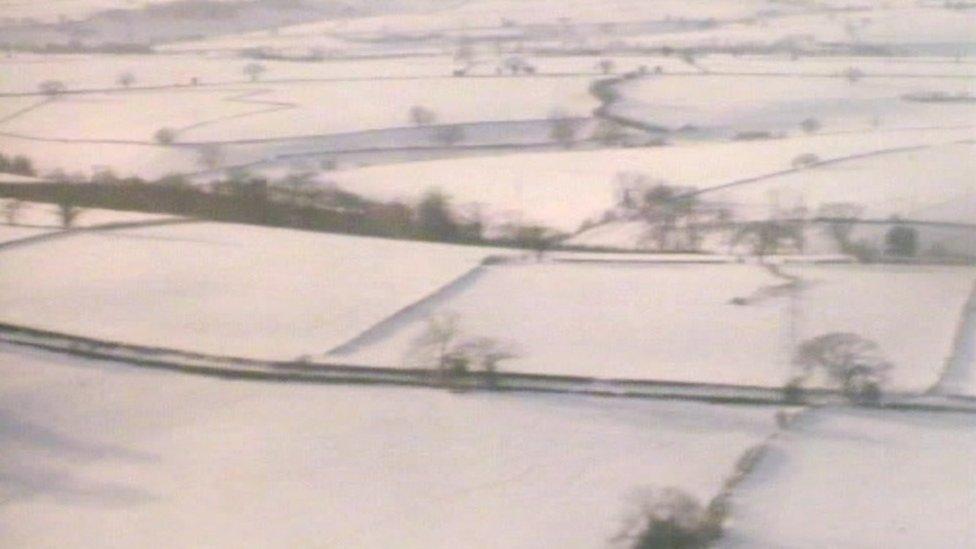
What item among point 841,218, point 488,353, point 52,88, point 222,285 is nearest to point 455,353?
point 488,353

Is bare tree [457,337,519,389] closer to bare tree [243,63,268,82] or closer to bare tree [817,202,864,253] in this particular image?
bare tree [817,202,864,253]

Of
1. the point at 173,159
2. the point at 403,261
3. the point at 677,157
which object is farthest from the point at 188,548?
the point at 677,157

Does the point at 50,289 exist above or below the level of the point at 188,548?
above

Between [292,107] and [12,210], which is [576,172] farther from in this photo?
[12,210]

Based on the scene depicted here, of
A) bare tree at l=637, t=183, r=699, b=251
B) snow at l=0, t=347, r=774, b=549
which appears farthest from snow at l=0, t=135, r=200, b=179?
bare tree at l=637, t=183, r=699, b=251

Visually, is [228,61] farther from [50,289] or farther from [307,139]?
[50,289]

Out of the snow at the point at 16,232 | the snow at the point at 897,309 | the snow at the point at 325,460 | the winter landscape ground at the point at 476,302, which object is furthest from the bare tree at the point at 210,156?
the snow at the point at 897,309
